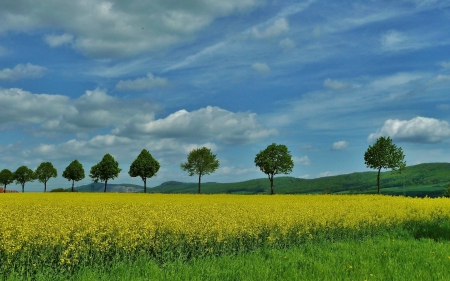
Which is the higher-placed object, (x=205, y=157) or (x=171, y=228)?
(x=205, y=157)

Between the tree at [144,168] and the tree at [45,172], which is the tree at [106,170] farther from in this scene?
the tree at [45,172]

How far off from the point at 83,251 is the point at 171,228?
115 inches

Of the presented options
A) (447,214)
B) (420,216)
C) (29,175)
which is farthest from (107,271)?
(29,175)

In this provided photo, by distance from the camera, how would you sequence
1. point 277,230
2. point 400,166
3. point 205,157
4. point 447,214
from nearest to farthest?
point 277,230 < point 447,214 < point 400,166 < point 205,157

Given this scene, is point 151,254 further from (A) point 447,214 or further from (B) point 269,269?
(A) point 447,214

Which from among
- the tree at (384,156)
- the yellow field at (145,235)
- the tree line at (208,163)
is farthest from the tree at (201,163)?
the yellow field at (145,235)

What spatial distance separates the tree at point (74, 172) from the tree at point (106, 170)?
9143mm

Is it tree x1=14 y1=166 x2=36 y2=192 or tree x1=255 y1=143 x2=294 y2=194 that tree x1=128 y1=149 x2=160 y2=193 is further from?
tree x1=14 y1=166 x2=36 y2=192

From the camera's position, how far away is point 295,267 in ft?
37.5

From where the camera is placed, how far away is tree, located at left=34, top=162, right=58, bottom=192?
109625 mm

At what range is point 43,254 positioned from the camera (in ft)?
35.3

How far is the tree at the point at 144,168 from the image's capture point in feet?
274

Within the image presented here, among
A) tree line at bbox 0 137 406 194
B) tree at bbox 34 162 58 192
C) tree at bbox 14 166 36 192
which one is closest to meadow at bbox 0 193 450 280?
tree line at bbox 0 137 406 194

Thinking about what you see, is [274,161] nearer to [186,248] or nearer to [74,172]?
[74,172]
